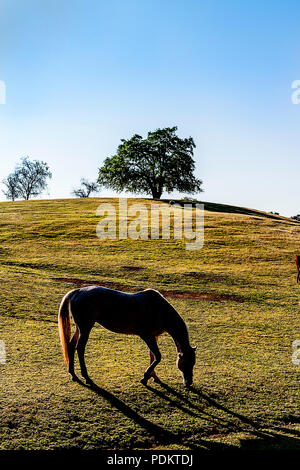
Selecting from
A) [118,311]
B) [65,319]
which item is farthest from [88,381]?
[118,311]

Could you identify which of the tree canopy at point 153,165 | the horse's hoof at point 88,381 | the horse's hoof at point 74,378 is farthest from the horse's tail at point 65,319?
the tree canopy at point 153,165

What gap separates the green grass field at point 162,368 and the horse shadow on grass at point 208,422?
0.07 feet

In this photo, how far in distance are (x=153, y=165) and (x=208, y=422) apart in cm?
6235

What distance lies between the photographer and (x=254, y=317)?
1580 centimetres

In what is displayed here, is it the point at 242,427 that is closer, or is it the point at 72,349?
the point at 242,427

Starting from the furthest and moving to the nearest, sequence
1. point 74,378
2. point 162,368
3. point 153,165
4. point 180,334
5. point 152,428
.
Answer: point 153,165 → point 162,368 → point 74,378 → point 180,334 → point 152,428

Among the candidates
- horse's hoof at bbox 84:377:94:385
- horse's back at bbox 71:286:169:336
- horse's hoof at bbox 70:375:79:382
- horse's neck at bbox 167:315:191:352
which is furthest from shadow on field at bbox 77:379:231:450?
horse's back at bbox 71:286:169:336

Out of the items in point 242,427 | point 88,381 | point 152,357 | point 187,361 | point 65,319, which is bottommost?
point 242,427

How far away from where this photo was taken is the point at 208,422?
24.0ft

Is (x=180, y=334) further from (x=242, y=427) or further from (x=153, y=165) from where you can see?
(x=153, y=165)

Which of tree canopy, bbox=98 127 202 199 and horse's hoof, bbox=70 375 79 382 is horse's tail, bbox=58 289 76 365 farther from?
tree canopy, bbox=98 127 202 199

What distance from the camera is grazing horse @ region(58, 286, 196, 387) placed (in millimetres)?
8158

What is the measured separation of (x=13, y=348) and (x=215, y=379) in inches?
217

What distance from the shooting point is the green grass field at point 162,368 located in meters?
6.86
